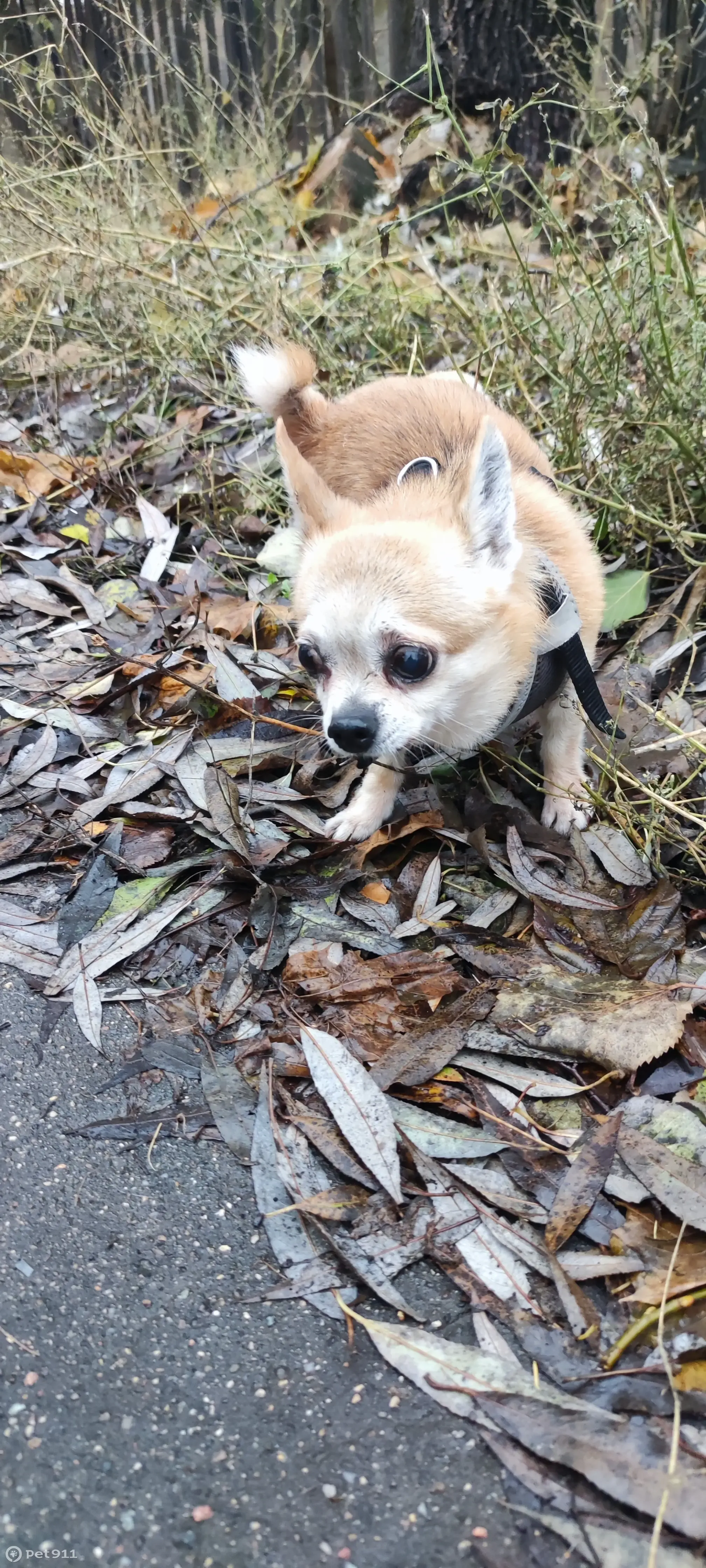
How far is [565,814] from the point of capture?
283cm

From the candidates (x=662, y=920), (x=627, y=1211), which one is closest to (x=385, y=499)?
(x=662, y=920)

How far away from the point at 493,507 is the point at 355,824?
0.97m

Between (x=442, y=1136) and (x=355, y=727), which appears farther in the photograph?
(x=355, y=727)

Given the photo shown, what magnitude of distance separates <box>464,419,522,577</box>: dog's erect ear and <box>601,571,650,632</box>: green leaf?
2.57ft

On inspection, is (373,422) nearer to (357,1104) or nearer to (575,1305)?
(357,1104)

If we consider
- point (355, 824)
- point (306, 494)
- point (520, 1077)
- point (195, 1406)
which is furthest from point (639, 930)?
point (306, 494)

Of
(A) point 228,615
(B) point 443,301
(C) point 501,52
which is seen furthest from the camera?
(C) point 501,52

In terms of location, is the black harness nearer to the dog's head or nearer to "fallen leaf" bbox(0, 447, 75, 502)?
the dog's head

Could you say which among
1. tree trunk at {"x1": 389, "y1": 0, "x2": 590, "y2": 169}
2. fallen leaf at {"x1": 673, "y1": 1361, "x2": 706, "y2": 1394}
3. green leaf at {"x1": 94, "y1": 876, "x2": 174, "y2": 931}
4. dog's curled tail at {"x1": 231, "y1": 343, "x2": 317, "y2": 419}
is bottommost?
green leaf at {"x1": 94, "y1": 876, "x2": 174, "y2": 931}

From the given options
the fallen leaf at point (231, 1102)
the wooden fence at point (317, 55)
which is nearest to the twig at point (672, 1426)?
the fallen leaf at point (231, 1102)

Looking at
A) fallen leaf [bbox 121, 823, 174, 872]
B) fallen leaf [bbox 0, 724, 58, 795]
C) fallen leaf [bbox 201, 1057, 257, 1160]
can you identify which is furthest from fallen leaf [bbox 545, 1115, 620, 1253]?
fallen leaf [bbox 0, 724, 58, 795]

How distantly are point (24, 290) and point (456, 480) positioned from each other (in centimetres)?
361

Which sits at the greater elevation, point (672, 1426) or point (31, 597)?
point (31, 597)

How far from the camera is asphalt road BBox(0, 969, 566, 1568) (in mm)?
1377
